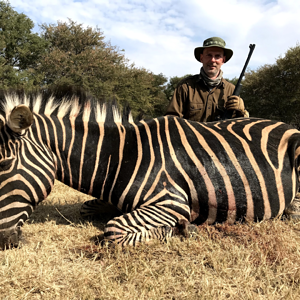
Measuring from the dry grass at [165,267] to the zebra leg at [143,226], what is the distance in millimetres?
109

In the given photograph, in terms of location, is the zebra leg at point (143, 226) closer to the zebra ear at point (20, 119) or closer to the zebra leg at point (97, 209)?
the zebra leg at point (97, 209)

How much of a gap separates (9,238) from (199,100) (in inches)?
150

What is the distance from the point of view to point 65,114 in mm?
3027

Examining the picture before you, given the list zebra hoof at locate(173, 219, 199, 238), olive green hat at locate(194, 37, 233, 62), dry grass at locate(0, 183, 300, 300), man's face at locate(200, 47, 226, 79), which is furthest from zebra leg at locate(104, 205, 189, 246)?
olive green hat at locate(194, 37, 233, 62)

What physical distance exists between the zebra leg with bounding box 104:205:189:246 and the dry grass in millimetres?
109

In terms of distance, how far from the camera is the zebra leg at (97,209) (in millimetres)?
3668

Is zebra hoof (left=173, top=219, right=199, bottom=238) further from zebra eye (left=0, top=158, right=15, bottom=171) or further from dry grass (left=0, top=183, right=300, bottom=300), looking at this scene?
zebra eye (left=0, top=158, right=15, bottom=171)

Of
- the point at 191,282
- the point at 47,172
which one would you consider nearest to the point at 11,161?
the point at 47,172

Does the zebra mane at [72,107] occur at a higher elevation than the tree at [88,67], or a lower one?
lower

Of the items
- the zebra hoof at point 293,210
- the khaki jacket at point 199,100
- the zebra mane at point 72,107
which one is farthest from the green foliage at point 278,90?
the zebra mane at point 72,107

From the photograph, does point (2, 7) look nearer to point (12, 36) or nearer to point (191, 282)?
point (12, 36)

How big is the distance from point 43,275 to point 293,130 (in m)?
3.19

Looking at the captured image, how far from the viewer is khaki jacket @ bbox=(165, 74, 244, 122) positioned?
5.01 metres

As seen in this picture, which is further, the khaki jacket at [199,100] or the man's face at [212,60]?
the khaki jacket at [199,100]
